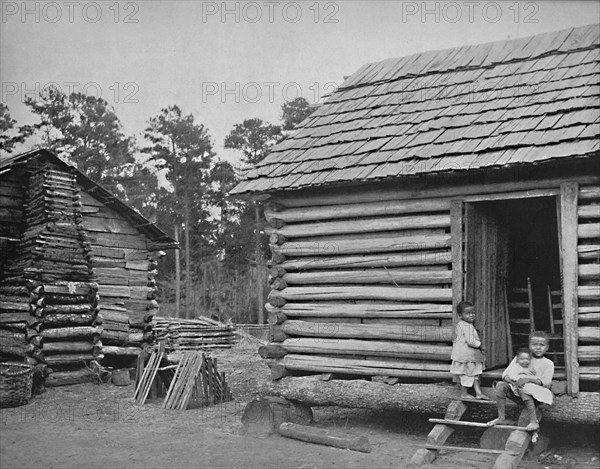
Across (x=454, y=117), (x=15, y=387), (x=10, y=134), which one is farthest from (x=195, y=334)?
(x=454, y=117)

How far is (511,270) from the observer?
10148 mm

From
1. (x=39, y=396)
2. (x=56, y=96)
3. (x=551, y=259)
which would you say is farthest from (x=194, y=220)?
(x=551, y=259)

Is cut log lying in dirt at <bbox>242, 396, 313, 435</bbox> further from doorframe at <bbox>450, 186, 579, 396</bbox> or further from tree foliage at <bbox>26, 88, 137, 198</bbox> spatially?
tree foliage at <bbox>26, 88, 137, 198</bbox>

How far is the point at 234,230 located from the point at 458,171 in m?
27.7

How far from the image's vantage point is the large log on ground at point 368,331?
8.33 metres

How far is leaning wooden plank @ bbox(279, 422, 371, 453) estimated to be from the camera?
25.6 feet

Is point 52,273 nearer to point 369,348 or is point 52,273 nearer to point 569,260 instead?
point 369,348

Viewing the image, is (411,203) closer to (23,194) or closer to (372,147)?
(372,147)

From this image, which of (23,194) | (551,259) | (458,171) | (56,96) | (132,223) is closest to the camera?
(458,171)

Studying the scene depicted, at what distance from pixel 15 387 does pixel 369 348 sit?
633 cm

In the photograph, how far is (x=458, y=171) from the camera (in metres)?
7.85

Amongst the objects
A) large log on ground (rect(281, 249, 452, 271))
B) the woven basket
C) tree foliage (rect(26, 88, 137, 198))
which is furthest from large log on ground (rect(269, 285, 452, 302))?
tree foliage (rect(26, 88, 137, 198))

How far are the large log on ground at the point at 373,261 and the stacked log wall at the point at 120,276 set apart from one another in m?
8.40

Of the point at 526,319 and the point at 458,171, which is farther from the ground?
the point at 458,171
